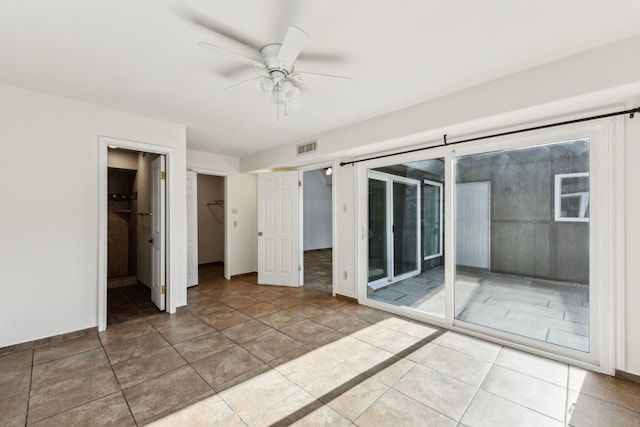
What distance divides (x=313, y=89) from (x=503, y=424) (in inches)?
115

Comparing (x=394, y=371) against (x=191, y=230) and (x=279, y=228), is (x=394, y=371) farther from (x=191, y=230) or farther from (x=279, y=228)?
(x=191, y=230)

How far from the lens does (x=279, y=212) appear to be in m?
5.11

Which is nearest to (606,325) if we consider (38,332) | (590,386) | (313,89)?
(590,386)

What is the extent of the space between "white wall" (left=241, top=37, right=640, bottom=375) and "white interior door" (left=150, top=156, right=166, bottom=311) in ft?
8.95

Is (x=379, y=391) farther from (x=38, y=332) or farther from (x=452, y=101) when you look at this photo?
(x=38, y=332)

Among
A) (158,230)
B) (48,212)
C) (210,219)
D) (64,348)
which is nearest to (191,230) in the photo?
(158,230)

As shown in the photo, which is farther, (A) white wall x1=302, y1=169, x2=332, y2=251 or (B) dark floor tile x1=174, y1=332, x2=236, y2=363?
(A) white wall x1=302, y1=169, x2=332, y2=251

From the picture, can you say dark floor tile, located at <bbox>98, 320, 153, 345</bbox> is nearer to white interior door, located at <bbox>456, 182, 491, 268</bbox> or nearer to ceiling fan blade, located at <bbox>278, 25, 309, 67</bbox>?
ceiling fan blade, located at <bbox>278, 25, 309, 67</bbox>

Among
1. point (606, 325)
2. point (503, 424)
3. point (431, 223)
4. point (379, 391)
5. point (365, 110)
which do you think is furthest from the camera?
point (431, 223)

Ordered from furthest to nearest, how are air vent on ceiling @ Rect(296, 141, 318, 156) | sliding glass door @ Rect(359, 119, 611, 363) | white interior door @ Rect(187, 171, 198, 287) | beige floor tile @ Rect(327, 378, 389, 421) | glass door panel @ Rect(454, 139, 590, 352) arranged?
white interior door @ Rect(187, 171, 198, 287) → air vent on ceiling @ Rect(296, 141, 318, 156) → glass door panel @ Rect(454, 139, 590, 352) → sliding glass door @ Rect(359, 119, 611, 363) → beige floor tile @ Rect(327, 378, 389, 421)

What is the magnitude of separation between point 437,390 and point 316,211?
26.4 ft

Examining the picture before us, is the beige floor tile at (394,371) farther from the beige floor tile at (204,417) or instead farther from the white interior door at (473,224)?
the white interior door at (473,224)

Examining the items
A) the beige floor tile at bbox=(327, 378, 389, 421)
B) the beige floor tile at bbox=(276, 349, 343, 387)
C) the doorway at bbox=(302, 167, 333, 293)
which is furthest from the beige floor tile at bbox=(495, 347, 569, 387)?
the doorway at bbox=(302, 167, 333, 293)

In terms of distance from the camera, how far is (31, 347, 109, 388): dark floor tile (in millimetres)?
2225
